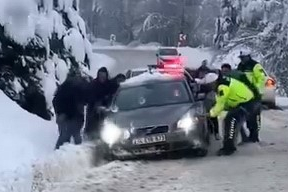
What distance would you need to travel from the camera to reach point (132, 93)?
14883mm

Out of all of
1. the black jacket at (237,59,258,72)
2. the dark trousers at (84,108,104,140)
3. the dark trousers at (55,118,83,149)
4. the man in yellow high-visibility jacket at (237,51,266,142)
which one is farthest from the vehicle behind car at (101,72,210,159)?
the black jacket at (237,59,258,72)

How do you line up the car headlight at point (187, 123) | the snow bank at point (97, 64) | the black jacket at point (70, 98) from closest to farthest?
the car headlight at point (187, 123)
the black jacket at point (70, 98)
the snow bank at point (97, 64)

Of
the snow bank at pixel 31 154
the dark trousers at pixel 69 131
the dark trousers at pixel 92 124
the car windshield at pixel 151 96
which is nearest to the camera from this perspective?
the snow bank at pixel 31 154

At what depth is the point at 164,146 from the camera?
13031 millimetres

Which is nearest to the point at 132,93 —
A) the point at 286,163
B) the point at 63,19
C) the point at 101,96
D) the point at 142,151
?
the point at 101,96

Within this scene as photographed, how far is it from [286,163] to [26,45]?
7375 mm

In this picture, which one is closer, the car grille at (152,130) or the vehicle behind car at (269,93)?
the car grille at (152,130)

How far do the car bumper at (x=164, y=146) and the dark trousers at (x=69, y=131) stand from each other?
1625 millimetres

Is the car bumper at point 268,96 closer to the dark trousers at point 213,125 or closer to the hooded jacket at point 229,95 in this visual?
the dark trousers at point 213,125

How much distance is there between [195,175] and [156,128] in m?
1.63

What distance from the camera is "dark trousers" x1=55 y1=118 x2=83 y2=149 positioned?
14.6 m

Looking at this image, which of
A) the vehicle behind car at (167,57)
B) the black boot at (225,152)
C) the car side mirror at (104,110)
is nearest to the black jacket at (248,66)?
the black boot at (225,152)

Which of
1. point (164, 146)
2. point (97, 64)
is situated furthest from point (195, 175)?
point (97, 64)

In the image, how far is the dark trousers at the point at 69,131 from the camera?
573 inches
